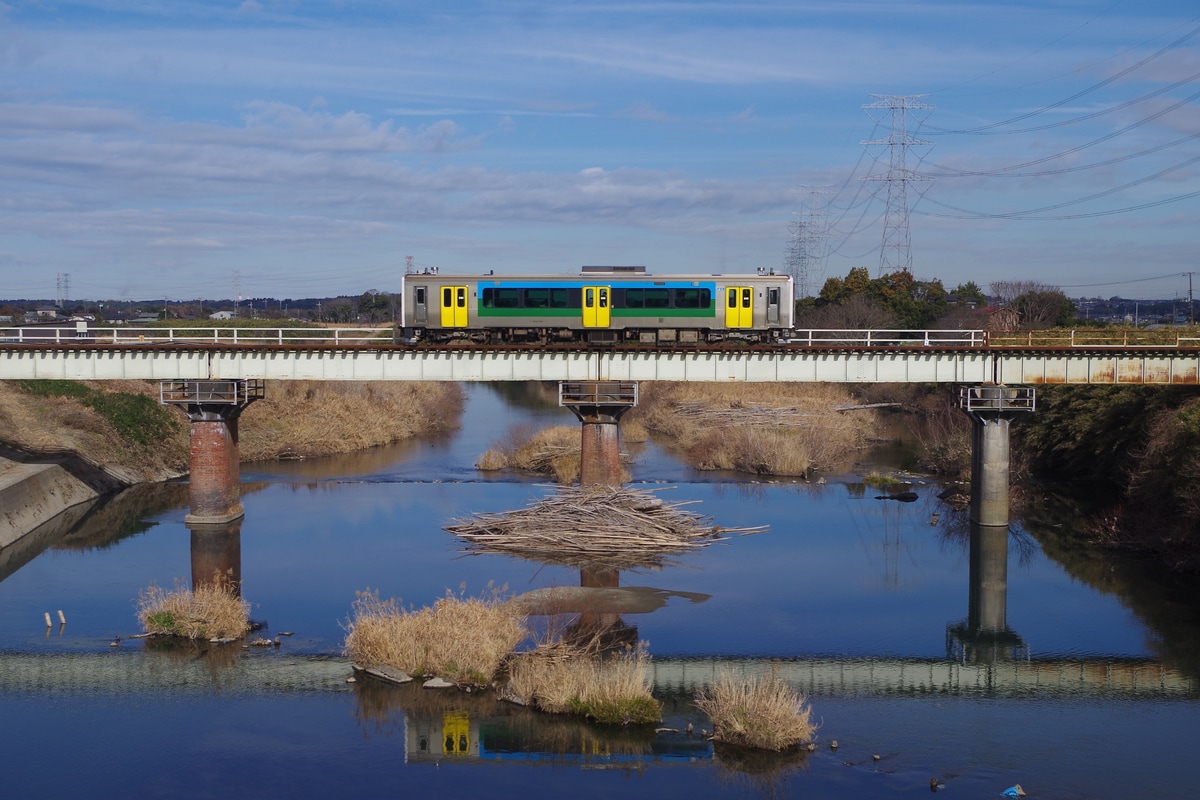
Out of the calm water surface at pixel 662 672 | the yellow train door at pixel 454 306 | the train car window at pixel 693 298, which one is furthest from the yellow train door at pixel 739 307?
the yellow train door at pixel 454 306

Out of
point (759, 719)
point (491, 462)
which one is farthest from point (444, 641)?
point (491, 462)

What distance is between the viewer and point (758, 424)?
70.7m

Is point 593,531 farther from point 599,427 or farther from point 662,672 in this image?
point 662,672

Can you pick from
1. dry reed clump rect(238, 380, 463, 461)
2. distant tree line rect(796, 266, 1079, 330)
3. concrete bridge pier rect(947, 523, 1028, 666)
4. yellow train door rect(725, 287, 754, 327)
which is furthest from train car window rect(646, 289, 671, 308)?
distant tree line rect(796, 266, 1079, 330)

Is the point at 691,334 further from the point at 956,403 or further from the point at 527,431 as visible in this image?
the point at 527,431

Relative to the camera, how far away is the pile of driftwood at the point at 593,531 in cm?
4144

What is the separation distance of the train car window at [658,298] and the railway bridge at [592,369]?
9.28 feet

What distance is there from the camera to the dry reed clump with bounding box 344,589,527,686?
2700cm

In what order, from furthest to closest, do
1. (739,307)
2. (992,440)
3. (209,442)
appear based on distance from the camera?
(739,307), (209,442), (992,440)

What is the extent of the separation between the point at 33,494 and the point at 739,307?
29157 millimetres

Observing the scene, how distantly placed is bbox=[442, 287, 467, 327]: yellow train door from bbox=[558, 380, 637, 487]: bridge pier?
5716 millimetres

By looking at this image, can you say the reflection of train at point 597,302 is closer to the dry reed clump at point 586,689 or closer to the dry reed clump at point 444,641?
the dry reed clump at point 444,641

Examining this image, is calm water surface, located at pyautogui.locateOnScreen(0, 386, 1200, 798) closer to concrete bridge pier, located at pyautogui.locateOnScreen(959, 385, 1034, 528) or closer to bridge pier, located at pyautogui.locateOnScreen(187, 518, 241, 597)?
bridge pier, located at pyautogui.locateOnScreen(187, 518, 241, 597)

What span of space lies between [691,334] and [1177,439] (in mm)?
18953
